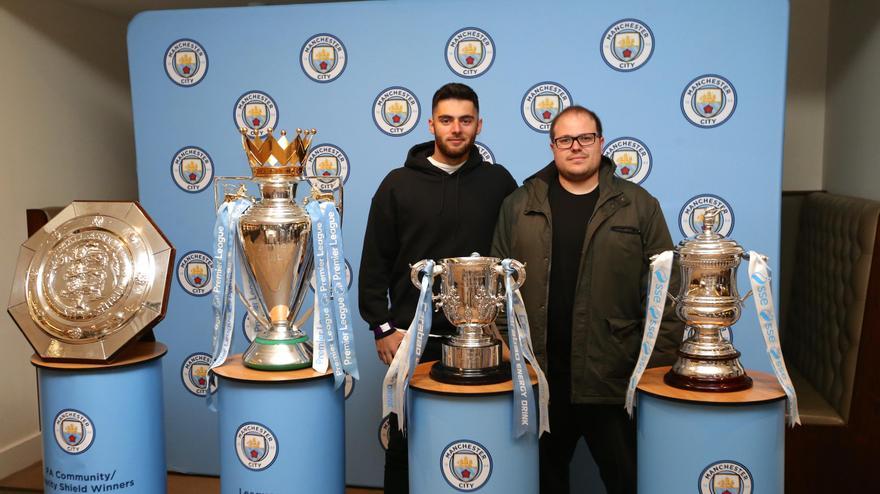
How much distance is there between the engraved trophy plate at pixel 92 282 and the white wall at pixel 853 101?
3.08 meters

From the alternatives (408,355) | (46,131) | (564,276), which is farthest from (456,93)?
(46,131)

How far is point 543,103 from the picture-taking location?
338 centimetres

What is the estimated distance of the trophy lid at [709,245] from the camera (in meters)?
2.21

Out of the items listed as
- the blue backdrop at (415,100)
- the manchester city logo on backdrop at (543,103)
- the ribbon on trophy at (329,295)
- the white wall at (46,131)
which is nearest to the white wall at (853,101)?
the blue backdrop at (415,100)

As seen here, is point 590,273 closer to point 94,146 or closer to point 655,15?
point 655,15

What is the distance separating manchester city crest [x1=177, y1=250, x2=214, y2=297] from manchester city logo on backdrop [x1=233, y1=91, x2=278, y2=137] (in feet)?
2.07

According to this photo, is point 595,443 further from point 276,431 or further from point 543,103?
point 543,103

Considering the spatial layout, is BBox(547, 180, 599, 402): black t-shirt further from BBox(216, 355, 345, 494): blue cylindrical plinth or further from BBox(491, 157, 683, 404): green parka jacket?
BBox(216, 355, 345, 494): blue cylindrical plinth

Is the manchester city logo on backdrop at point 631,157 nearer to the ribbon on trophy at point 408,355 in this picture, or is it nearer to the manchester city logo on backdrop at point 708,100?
the manchester city logo on backdrop at point 708,100

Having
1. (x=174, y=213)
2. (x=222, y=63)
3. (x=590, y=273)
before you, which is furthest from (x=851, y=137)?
(x=174, y=213)

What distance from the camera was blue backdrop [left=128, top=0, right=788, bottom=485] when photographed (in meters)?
3.18

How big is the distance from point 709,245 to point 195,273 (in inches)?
94.3

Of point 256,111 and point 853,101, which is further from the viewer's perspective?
point 853,101

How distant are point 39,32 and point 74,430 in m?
2.65
